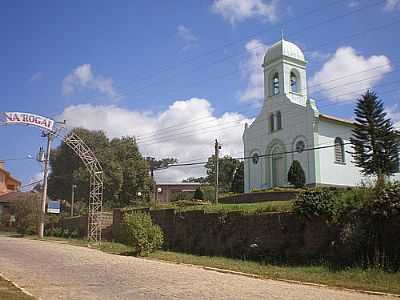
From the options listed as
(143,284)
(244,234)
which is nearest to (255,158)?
(244,234)

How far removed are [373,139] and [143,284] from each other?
29282 millimetres

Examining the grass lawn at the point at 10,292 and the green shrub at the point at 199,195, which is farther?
the green shrub at the point at 199,195

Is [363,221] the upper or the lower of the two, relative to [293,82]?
lower

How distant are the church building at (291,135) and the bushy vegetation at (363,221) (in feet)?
70.1

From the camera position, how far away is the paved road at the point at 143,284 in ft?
34.1

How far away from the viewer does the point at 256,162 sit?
144 ft

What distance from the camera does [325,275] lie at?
46.0 ft

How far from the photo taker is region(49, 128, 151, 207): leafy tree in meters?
57.2

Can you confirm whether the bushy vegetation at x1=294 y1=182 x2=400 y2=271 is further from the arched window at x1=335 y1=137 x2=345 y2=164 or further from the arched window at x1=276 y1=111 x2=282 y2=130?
the arched window at x1=276 y1=111 x2=282 y2=130

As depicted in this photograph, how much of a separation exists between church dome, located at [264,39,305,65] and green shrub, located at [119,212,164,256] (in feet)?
80.7

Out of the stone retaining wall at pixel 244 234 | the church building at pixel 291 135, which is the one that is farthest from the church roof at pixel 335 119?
the stone retaining wall at pixel 244 234

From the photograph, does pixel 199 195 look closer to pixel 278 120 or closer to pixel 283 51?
pixel 278 120

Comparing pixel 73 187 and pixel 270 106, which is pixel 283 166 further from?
pixel 73 187

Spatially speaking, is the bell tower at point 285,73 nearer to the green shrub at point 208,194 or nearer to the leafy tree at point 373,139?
the leafy tree at point 373,139
